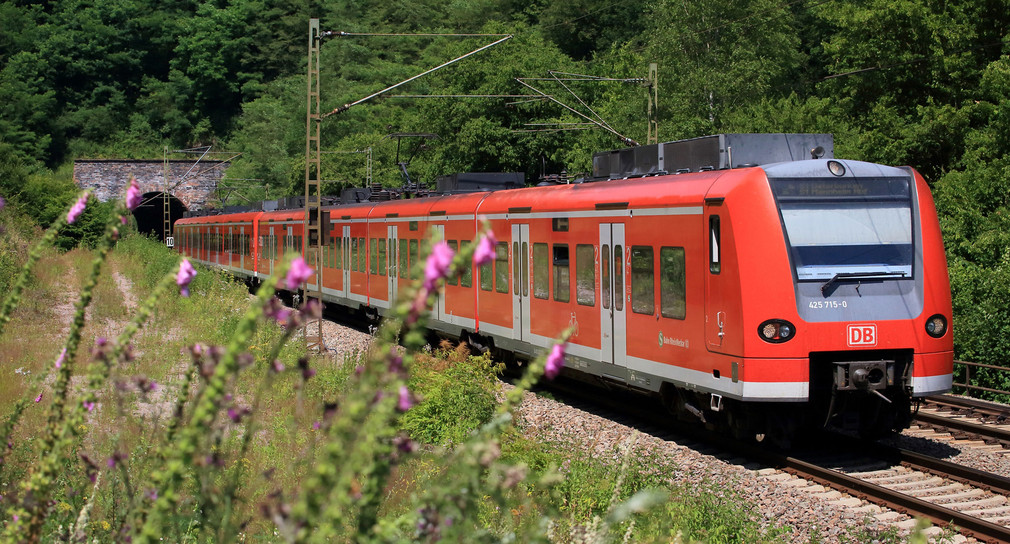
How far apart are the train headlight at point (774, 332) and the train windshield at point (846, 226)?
0.51 meters

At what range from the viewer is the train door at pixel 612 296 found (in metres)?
12.2

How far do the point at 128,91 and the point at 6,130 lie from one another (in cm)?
2492

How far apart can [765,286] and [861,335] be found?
3.43ft

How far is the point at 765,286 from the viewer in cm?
989

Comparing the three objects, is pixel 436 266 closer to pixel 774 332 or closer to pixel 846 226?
pixel 774 332

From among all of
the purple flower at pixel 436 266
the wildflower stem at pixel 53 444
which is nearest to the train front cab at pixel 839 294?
the wildflower stem at pixel 53 444

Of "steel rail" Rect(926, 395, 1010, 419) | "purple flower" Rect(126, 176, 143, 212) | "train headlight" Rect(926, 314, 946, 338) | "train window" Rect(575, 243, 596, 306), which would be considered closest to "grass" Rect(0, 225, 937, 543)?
"purple flower" Rect(126, 176, 143, 212)

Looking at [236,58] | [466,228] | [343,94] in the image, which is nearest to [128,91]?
[236,58]

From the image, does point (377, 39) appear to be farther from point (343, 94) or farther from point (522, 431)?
point (522, 431)

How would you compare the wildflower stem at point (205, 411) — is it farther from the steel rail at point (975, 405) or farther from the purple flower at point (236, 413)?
the steel rail at point (975, 405)

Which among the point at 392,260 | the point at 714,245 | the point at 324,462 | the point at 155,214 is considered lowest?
the point at 324,462

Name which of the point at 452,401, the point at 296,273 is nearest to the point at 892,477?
the point at 452,401

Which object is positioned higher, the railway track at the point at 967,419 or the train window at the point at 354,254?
the train window at the point at 354,254

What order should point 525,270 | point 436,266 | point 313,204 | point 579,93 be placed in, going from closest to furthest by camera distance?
point 436,266 → point 525,270 → point 313,204 → point 579,93
